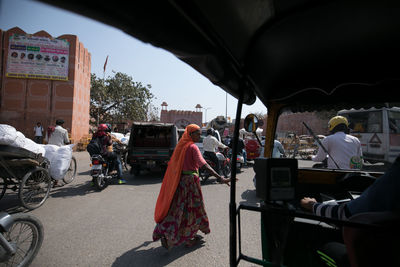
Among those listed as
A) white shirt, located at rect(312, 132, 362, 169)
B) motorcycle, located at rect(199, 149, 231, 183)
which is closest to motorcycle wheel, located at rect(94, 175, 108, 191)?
motorcycle, located at rect(199, 149, 231, 183)

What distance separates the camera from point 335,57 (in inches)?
72.8

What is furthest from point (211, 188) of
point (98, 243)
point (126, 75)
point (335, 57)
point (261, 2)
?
point (126, 75)

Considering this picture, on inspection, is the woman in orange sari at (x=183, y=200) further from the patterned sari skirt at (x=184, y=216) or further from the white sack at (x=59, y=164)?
the white sack at (x=59, y=164)

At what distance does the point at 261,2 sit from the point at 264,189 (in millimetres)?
1058

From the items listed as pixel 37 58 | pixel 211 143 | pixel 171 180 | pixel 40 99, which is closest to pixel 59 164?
pixel 171 180

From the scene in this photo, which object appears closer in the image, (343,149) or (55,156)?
(343,149)

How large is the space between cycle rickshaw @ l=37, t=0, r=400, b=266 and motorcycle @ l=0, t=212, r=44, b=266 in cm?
230

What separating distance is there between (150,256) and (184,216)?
2.09 ft

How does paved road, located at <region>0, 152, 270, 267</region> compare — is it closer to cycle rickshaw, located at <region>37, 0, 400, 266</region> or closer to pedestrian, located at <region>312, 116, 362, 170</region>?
cycle rickshaw, located at <region>37, 0, 400, 266</region>

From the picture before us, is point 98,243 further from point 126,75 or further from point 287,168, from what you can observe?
point 126,75

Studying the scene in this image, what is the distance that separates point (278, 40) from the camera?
1.62 meters

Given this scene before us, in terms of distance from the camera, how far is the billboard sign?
16.3 metres

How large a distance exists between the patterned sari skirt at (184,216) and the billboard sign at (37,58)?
17.6 m

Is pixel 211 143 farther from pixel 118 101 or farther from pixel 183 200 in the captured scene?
pixel 118 101
